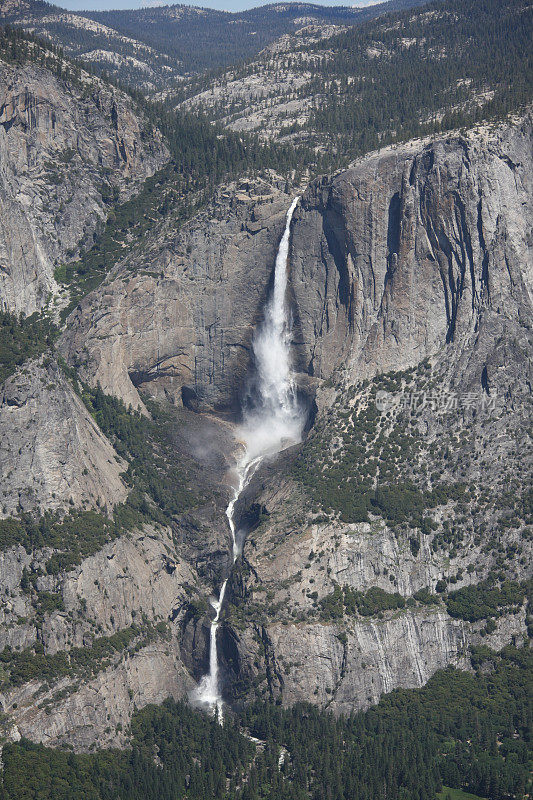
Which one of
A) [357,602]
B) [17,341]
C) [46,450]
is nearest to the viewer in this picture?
[46,450]

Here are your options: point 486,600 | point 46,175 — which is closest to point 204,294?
point 46,175

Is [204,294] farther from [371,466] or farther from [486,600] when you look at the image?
[486,600]

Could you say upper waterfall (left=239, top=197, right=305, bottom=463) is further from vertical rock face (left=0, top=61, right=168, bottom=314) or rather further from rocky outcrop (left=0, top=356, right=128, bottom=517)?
vertical rock face (left=0, top=61, right=168, bottom=314)

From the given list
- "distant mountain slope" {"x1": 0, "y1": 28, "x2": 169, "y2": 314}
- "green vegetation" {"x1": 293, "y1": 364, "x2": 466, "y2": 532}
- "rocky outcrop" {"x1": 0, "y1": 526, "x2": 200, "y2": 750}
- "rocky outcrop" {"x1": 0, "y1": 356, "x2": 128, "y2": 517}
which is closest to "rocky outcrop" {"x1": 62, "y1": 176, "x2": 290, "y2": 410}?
"distant mountain slope" {"x1": 0, "y1": 28, "x2": 169, "y2": 314}

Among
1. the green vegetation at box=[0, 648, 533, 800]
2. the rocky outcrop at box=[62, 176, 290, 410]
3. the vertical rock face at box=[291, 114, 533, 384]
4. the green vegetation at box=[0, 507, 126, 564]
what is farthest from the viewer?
the rocky outcrop at box=[62, 176, 290, 410]

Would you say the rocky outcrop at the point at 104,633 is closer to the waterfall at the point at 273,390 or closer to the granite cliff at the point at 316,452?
the granite cliff at the point at 316,452

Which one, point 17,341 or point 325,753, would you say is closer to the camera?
point 325,753

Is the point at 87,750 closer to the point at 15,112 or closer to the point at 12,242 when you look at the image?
the point at 12,242

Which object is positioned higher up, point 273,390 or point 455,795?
point 273,390
